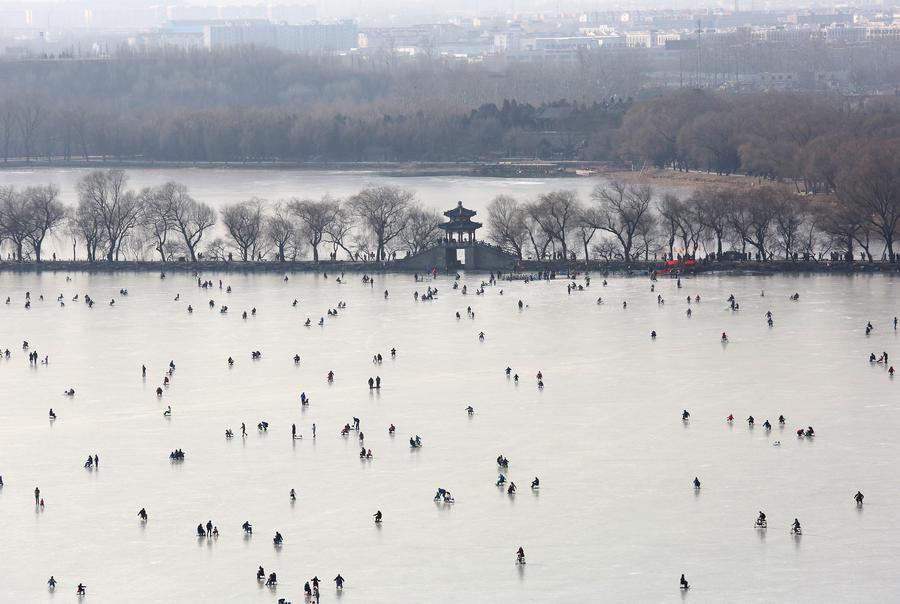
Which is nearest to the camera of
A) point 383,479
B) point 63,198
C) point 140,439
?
point 383,479

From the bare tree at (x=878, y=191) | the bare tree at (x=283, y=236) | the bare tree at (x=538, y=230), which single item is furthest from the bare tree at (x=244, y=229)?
the bare tree at (x=878, y=191)

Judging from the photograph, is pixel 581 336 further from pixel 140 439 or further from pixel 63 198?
pixel 63 198

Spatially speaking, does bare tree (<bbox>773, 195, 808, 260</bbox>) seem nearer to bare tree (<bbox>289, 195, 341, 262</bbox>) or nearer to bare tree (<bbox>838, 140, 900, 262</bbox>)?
bare tree (<bbox>838, 140, 900, 262</bbox>)

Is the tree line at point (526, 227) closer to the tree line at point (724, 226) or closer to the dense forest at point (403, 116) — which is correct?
the tree line at point (724, 226)

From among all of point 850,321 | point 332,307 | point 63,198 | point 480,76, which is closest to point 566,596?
point 850,321

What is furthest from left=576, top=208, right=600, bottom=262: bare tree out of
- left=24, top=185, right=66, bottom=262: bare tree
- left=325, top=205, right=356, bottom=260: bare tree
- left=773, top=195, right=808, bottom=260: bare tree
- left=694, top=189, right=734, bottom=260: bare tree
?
left=24, top=185, right=66, bottom=262: bare tree

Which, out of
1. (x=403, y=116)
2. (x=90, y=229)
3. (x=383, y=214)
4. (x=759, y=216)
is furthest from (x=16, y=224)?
(x=403, y=116)
